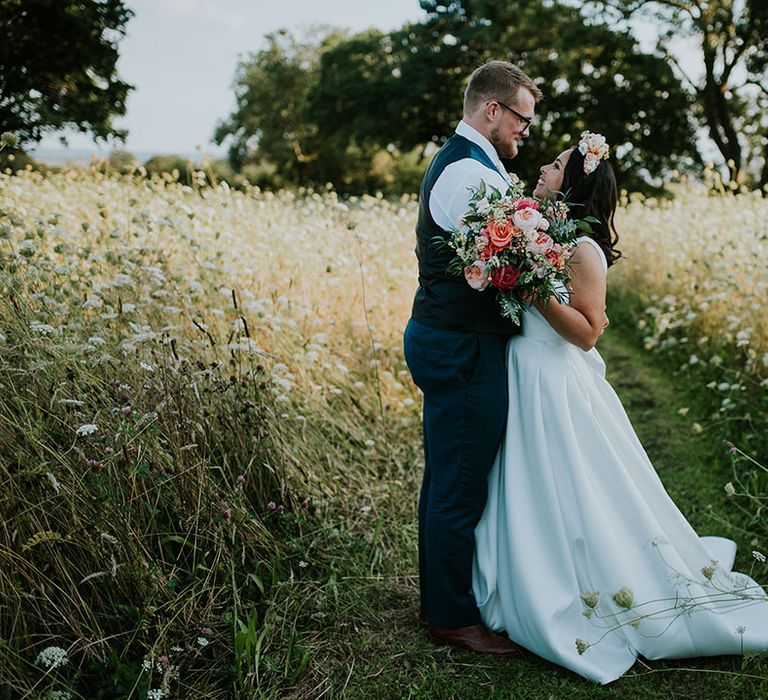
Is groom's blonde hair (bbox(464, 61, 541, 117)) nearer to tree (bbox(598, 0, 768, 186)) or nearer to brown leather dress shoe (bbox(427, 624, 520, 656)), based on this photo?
brown leather dress shoe (bbox(427, 624, 520, 656))

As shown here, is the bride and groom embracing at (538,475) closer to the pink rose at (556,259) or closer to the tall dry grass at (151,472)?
the pink rose at (556,259)

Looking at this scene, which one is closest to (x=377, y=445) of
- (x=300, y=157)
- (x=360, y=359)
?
→ (x=360, y=359)

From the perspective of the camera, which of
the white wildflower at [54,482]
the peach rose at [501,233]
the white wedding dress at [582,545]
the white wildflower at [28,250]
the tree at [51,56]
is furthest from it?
the tree at [51,56]

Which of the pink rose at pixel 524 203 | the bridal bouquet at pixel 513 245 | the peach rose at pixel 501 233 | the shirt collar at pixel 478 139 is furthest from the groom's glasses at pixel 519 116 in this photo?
the peach rose at pixel 501 233

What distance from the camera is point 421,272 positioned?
341 cm

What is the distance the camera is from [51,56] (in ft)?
31.3

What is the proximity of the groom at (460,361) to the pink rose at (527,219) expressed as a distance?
1.24ft

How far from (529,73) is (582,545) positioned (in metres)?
28.5

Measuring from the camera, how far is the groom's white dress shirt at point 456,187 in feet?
10.4

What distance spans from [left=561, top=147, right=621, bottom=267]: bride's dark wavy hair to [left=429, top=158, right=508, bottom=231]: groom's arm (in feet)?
1.17

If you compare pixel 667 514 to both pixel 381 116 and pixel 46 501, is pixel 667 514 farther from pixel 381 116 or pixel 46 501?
pixel 381 116

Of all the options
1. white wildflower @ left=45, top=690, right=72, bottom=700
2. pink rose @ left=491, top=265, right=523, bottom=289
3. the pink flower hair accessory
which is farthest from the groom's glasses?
white wildflower @ left=45, top=690, right=72, bottom=700

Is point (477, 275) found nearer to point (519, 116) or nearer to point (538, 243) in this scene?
point (538, 243)

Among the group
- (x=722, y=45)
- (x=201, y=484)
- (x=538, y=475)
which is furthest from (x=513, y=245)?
(x=722, y=45)
